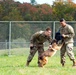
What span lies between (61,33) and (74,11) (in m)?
50.7

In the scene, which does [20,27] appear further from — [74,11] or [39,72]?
[74,11]

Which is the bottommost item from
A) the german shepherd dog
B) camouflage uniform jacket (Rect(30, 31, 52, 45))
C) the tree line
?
the german shepherd dog

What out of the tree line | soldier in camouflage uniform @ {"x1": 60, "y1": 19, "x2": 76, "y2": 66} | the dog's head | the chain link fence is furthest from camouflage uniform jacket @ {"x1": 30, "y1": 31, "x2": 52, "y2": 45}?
the tree line

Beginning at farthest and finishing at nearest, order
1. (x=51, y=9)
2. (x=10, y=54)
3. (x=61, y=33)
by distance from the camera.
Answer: (x=51, y=9), (x=10, y=54), (x=61, y=33)

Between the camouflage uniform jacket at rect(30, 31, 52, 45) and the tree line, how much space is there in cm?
3914

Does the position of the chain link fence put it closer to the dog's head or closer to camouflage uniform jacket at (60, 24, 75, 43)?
camouflage uniform jacket at (60, 24, 75, 43)

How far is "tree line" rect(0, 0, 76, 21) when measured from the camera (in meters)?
56.5

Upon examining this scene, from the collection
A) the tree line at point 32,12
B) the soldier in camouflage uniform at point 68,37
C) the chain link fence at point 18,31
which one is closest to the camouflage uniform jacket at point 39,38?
the soldier in camouflage uniform at point 68,37

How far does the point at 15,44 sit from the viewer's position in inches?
948

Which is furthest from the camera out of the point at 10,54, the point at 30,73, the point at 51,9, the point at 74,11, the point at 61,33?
the point at 51,9

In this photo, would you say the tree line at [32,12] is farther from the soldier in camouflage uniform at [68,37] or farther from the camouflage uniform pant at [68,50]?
the soldier in camouflage uniform at [68,37]

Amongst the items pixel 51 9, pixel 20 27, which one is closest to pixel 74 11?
pixel 51 9

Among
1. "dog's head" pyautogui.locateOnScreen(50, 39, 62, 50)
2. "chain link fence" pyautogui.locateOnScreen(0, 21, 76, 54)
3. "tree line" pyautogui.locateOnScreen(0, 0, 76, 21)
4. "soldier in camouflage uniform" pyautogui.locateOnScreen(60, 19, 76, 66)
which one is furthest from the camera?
"tree line" pyautogui.locateOnScreen(0, 0, 76, 21)

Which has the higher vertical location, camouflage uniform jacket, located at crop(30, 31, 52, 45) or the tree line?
the tree line
